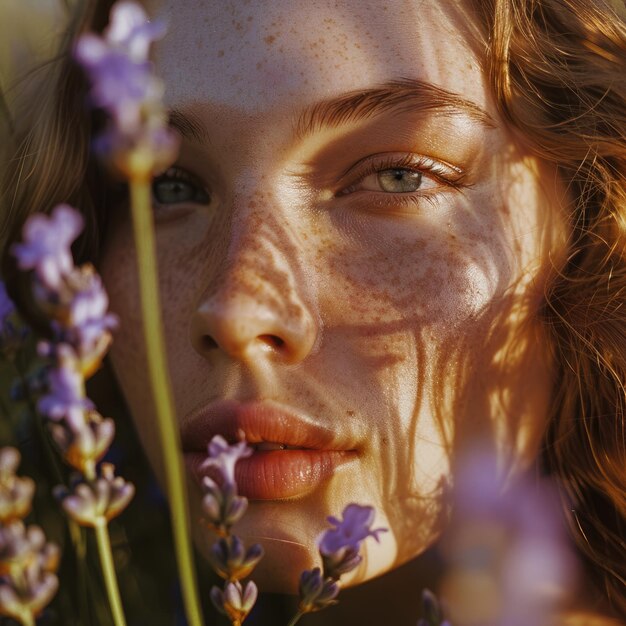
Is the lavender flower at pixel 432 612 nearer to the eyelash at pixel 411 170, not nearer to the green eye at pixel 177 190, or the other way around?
the eyelash at pixel 411 170

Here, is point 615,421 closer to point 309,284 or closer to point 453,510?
point 453,510

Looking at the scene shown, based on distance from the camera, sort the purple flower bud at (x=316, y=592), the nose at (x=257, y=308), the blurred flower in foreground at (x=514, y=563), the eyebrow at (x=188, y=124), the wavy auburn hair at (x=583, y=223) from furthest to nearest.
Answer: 1. the blurred flower in foreground at (x=514, y=563)
2. the wavy auburn hair at (x=583, y=223)
3. the eyebrow at (x=188, y=124)
4. the nose at (x=257, y=308)
5. the purple flower bud at (x=316, y=592)

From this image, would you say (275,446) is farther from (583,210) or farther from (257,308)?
(583,210)

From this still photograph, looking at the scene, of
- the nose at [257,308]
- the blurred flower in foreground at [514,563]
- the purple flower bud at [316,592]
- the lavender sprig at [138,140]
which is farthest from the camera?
the blurred flower in foreground at [514,563]

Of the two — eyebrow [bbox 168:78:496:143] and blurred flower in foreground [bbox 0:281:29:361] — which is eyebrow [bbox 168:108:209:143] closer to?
eyebrow [bbox 168:78:496:143]

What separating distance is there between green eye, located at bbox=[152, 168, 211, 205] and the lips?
343 mm

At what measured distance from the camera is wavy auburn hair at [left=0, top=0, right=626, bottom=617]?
115 cm

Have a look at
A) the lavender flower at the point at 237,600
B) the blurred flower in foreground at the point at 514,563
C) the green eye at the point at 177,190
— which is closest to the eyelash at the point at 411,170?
the green eye at the point at 177,190

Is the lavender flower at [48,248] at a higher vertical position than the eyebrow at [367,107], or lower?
higher

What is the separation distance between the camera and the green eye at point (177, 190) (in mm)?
1194

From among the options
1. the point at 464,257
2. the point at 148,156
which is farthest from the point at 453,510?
the point at 148,156

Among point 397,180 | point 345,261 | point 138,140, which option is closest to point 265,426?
point 345,261

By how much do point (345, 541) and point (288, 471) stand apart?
257mm

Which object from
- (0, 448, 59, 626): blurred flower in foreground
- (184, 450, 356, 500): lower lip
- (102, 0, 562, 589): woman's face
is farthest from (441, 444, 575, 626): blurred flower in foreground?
(0, 448, 59, 626): blurred flower in foreground
